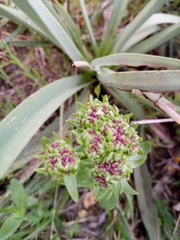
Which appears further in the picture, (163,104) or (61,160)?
(163,104)

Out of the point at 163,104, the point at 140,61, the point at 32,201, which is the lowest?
the point at 32,201

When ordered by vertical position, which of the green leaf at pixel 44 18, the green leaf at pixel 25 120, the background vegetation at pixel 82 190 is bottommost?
the background vegetation at pixel 82 190

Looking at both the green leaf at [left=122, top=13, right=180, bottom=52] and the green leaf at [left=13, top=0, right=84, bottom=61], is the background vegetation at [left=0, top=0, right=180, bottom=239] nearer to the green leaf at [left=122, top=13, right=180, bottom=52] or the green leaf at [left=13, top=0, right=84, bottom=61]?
the green leaf at [left=122, top=13, right=180, bottom=52]

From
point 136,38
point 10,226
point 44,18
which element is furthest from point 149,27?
point 10,226

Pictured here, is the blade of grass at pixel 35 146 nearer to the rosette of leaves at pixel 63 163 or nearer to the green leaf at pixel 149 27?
the green leaf at pixel 149 27

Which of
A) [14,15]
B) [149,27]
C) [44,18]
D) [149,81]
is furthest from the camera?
[149,27]

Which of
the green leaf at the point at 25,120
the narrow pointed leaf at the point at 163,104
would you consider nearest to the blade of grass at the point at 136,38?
the green leaf at the point at 25,120

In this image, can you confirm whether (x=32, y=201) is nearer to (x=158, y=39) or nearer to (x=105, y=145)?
(x=105, y=145)
